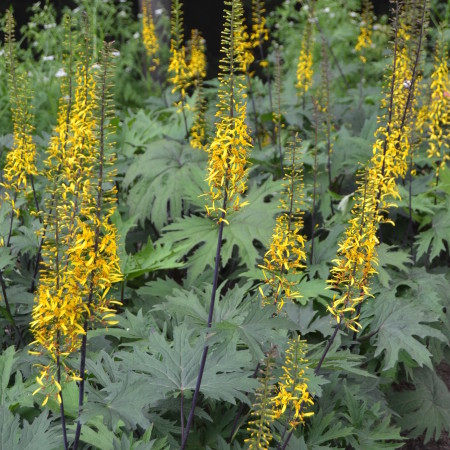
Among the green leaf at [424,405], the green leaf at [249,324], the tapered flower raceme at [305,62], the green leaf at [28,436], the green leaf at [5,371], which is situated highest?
the tapered flower raceme at [305,62]

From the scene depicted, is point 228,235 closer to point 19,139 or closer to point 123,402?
point 19,139

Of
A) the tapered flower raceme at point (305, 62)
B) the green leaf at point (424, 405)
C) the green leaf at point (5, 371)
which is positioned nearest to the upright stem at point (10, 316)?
the green leaf at point (5, 371)

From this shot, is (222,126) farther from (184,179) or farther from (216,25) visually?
(216,25)

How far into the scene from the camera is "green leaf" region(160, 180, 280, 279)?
3914mm

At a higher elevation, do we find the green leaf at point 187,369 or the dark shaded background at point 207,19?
the dark shaded background at point 207,19

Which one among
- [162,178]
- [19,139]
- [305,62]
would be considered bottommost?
[162,178]

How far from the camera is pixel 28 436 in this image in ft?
8.13

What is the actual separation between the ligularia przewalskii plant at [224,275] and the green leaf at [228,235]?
0.6 inches

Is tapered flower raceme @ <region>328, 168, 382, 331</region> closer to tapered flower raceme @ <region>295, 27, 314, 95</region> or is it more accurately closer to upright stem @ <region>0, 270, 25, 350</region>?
upright stem @ <region>0, 270, 25, 350</region>

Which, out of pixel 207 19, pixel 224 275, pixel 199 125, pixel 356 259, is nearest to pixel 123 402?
pixel 356 259

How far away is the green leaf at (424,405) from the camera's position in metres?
3.73

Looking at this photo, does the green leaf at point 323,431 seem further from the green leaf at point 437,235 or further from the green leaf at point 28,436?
the green leaf at point 437,235

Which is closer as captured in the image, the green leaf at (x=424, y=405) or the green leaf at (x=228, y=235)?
the green leaf at (x=424, y=405)

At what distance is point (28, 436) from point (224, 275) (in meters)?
2.24
